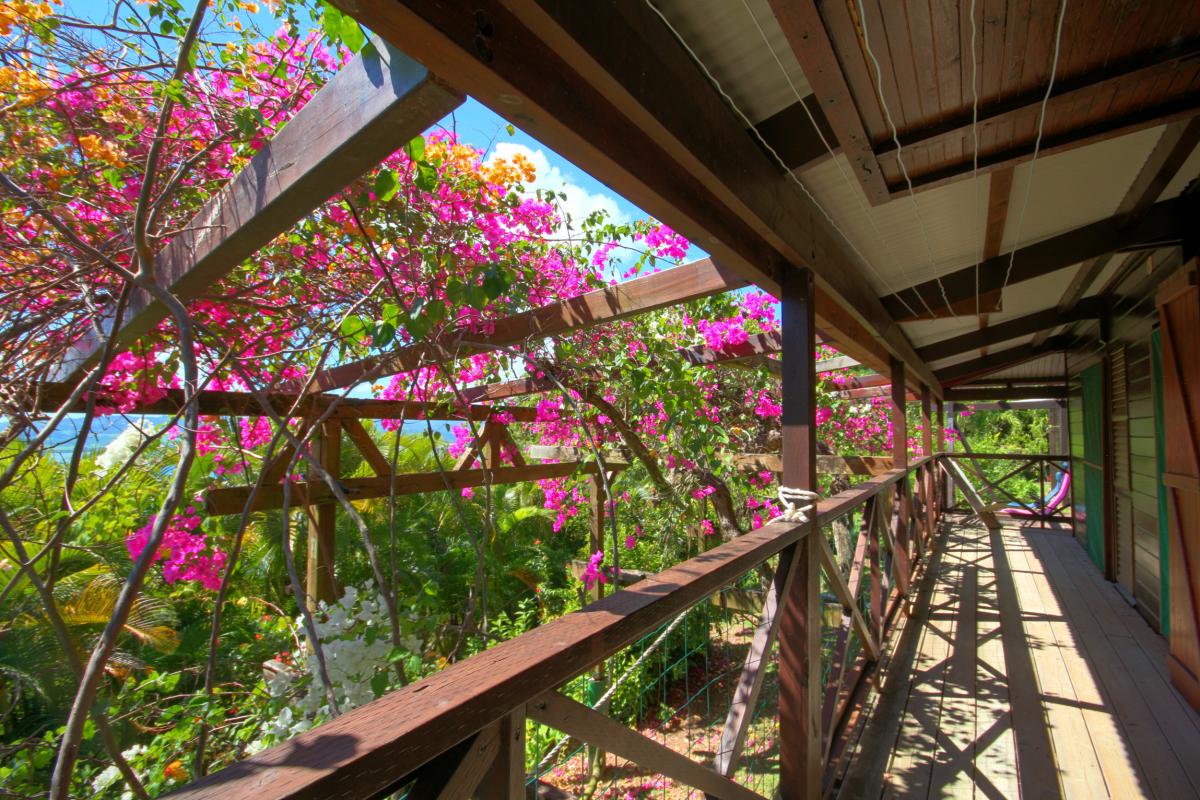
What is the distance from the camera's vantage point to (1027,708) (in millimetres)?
2627

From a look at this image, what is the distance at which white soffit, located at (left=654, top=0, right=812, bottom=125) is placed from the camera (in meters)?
1.13

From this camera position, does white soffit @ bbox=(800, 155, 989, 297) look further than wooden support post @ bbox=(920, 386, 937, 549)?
No

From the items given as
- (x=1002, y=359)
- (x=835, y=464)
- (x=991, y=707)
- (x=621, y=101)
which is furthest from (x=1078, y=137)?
(x=1002, y=359)

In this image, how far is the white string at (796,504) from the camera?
6.02 feet

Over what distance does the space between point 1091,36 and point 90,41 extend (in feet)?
8.23

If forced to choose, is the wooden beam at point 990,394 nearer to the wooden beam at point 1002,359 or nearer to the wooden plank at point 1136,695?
the wooden beam at point 1002,359

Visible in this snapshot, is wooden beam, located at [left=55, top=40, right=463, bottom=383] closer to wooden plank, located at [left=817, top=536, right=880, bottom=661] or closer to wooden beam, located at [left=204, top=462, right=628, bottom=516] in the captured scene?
wooden beam, located at [left=204, top=462, right=628, bottom=516]

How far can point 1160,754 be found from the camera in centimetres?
225

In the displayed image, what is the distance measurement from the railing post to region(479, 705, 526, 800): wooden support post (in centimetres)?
121

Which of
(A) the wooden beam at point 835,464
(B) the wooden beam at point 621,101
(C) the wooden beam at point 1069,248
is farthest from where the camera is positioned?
(A) the wooden beam at point 835,464

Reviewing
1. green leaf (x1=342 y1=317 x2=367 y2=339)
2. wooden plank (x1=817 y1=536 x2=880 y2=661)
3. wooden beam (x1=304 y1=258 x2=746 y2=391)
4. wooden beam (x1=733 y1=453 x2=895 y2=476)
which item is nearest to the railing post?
wooden plank (x1=817 y1=536 x2=880 y2=661)

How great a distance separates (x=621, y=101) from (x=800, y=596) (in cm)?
154

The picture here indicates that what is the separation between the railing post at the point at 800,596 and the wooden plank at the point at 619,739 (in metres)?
0.55

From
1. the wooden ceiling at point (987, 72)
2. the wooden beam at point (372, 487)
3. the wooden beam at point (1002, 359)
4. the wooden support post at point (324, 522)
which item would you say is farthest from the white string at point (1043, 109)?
the wooden beam at point (1002, 359)
